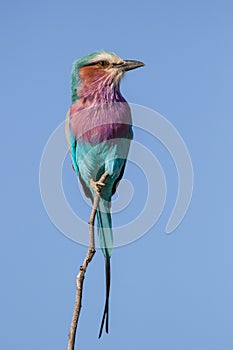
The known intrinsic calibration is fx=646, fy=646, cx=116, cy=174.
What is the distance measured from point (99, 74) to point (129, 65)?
25cm

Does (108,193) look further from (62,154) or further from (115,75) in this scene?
(115,75)

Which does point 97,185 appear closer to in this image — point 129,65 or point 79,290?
point 129,65

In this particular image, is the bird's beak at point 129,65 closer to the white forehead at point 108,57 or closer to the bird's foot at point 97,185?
the white forehead at point 108,57

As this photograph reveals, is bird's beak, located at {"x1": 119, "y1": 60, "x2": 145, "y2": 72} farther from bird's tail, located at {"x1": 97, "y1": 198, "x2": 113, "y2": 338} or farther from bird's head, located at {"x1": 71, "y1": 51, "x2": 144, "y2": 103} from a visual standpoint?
bird's tail, located at {"x1": 97, "y1": 198, "x2": 113, "y2": 338}

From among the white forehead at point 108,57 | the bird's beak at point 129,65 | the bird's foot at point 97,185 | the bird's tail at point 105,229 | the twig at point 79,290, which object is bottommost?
the twig at point 79,290

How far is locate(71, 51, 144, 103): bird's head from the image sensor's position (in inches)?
192

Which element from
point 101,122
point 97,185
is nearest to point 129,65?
point 101,122

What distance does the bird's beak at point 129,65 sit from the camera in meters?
4.87

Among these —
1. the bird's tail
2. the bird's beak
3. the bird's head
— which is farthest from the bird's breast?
the bird's tail

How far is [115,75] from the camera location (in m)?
4.95

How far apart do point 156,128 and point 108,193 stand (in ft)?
2.47

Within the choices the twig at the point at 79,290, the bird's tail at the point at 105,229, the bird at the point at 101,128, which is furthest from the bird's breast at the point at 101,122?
the twig at the point at 79,290

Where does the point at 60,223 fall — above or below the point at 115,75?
below

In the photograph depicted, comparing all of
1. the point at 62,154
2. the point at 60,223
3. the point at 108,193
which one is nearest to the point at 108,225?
the point at 108,193
